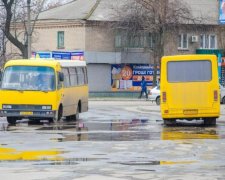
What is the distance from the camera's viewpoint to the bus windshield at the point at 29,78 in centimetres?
2848

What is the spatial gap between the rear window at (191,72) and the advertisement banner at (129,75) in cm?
3880

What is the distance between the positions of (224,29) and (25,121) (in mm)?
41767

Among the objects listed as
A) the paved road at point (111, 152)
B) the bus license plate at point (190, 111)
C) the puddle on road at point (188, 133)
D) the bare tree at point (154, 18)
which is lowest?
the puddle on road at point (188, 133)

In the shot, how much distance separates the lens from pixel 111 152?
17.1 meters

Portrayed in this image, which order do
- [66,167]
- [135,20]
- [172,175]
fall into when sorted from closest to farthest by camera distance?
[172,175] → [66,167] → [135,20]

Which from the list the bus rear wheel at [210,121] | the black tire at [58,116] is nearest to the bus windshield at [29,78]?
the black tire at [58,116]

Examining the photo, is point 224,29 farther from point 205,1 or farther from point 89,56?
point 89,56

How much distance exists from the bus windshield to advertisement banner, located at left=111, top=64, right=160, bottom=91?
121 feet

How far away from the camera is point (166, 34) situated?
6550 centimetres

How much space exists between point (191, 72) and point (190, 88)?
60 centimetres

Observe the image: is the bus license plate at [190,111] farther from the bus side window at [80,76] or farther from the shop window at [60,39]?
the shop window at [60,39]

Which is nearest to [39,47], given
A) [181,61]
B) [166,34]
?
[166,34]

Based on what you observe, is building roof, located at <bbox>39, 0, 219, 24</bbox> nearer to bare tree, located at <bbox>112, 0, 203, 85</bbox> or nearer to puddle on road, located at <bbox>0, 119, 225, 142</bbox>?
bare tree, located at <bbox>112, 0, 203, 85</bbox>

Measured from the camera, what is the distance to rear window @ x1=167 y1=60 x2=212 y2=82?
26828mm
